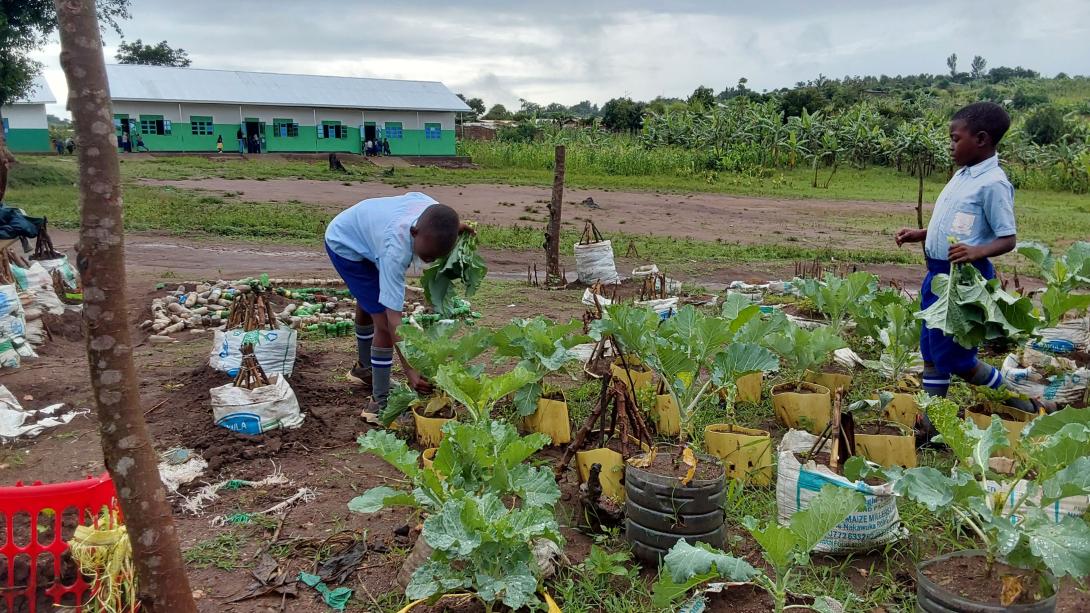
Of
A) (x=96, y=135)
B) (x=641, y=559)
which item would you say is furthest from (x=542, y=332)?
(x=96, y=135)

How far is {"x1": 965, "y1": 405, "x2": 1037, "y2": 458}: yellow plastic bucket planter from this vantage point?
3822 mm

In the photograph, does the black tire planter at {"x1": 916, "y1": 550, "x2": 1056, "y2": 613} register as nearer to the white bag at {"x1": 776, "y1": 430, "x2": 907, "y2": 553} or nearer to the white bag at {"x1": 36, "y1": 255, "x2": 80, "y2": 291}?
the white bag at {"x1": 776, "y1": 430, "x2": 907, "y2": 553}

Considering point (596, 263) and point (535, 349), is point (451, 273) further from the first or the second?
point (596, 263)

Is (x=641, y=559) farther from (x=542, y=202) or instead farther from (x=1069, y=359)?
(x=542, y=202)

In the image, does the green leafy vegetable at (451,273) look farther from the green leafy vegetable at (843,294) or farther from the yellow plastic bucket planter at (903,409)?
the yellow plastic bucket planter at (903,409)

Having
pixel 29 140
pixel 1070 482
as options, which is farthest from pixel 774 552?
pixel 29 140

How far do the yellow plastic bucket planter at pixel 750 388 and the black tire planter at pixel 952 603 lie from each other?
2426mm

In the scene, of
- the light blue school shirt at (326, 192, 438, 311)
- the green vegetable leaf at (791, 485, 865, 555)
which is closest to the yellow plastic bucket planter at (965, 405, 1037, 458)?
the green vegetable leaf at (791, 485, 865, 555)

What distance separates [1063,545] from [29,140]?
131ft

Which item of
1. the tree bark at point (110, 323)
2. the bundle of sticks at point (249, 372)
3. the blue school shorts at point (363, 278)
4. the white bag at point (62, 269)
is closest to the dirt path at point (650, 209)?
the white bag at point (62, 269)

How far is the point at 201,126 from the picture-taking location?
3045 cm

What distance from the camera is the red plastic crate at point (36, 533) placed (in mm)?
2734

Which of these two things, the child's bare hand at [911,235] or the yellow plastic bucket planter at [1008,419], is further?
the child's bare hand at [911,235]

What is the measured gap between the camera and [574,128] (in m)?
39.7
